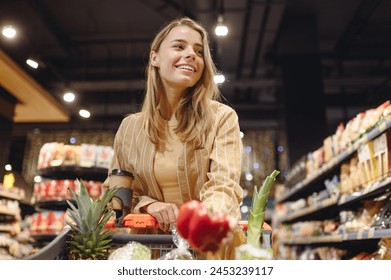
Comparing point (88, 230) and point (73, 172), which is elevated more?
point (73, 172)

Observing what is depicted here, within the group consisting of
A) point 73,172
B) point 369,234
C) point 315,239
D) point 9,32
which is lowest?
point 369,234

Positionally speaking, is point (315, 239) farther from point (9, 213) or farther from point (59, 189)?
point (9, 213)

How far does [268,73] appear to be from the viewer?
902 cm

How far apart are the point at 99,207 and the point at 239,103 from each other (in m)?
9.74

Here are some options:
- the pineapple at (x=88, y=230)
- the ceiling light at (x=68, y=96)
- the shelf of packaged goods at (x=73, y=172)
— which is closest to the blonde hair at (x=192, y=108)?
the pineapple at (x=88, y=230)

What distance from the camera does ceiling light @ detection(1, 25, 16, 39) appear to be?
4.44 meters

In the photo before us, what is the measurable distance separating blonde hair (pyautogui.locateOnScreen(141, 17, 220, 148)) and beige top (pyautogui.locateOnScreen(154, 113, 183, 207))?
3 centimetres

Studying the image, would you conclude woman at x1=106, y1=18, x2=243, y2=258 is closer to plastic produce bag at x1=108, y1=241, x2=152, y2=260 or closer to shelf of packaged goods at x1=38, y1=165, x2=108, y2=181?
plastic produce bag at x1=108, y1=241, x2=152, y2=260

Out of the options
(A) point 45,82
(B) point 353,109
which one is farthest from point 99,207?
(B) point 353,109

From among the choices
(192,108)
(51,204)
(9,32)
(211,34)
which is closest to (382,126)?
(192,108)

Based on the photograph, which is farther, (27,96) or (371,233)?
(27,96)

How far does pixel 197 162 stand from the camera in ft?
5.05

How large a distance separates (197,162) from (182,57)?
0.37 metres

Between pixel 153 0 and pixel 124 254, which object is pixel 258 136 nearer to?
pixel 153 0
